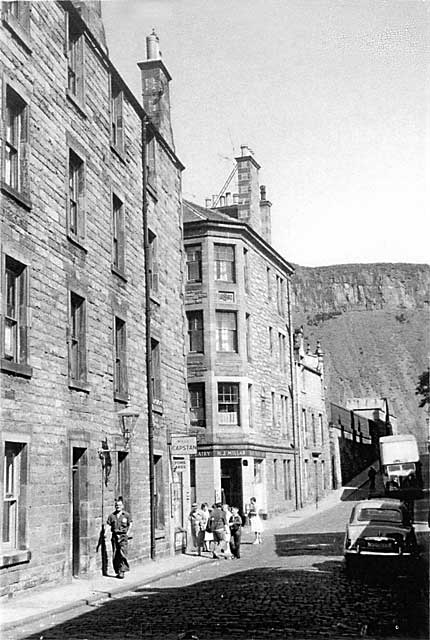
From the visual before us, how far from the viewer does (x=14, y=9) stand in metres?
14.3

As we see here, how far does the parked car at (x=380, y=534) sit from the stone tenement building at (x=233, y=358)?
1600cm

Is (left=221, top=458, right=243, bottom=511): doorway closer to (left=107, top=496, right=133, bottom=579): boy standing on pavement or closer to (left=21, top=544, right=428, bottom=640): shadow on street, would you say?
(left=21, top=544, right=428, bottom=640): shadow on street

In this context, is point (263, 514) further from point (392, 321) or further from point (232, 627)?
point (392, 321)

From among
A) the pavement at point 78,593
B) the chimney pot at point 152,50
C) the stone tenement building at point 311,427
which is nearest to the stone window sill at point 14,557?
the pavement at point 78,593

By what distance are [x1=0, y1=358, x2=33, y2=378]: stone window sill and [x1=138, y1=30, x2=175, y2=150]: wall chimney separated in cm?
1268

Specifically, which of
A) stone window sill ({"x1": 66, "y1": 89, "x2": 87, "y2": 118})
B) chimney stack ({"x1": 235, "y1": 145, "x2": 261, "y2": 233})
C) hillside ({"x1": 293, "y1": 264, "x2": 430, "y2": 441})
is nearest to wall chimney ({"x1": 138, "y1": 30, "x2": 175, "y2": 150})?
stone window sill ({"x1": 66, "y1": 89, "x2": 87, "y2": 118})

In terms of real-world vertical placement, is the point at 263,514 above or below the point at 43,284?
below

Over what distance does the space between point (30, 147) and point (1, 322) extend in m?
3.30

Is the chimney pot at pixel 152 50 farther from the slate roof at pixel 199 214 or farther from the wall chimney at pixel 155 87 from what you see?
the slate roof at pixel 199 214

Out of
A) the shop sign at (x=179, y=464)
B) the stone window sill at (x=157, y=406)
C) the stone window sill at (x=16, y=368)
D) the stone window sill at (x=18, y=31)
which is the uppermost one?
the stone window sill at (x=18, y=31)

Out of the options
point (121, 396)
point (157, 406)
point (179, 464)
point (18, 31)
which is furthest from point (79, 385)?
point (179, 464)

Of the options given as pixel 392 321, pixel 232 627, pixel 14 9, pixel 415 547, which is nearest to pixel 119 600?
pixel 232 627

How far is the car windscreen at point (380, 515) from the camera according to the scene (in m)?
18.3

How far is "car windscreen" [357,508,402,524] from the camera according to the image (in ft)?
60.0
